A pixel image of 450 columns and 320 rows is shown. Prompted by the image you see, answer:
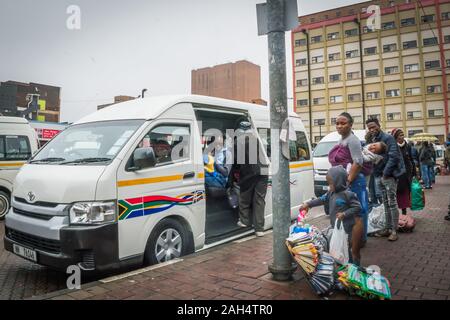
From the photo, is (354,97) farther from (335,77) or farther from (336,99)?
(335,77)

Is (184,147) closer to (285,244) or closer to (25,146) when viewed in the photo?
(285,244)

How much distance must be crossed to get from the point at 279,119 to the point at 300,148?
3934 millimetres

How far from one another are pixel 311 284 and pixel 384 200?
3.10m

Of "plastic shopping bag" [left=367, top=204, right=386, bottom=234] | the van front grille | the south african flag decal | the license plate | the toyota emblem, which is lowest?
"plastic shopping bag" [left=367, top=204, right=386, bottom=234]

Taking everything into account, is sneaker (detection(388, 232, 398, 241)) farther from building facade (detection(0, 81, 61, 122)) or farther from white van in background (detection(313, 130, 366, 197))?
building facade (detection(0, 81, 61, 122))

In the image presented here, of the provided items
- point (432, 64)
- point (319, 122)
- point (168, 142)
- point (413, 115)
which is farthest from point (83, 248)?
point (432, 64)

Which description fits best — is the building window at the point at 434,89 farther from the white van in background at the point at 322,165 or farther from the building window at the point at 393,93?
the white van in background at the point at 322,165

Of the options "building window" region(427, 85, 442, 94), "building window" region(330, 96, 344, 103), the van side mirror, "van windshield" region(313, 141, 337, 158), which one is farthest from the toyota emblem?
"building window" region(427, 85, 442, 94)

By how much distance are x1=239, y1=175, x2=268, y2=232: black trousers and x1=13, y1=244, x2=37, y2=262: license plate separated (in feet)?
11.2

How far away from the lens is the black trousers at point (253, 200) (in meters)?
6.22

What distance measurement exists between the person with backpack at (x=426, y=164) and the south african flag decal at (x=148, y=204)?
1251cm

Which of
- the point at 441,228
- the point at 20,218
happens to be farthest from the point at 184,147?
the point at 441,228

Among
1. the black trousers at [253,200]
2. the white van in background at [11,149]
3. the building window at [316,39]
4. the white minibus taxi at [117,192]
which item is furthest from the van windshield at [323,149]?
the building window at [316,39]

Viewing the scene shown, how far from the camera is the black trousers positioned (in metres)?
6.22
